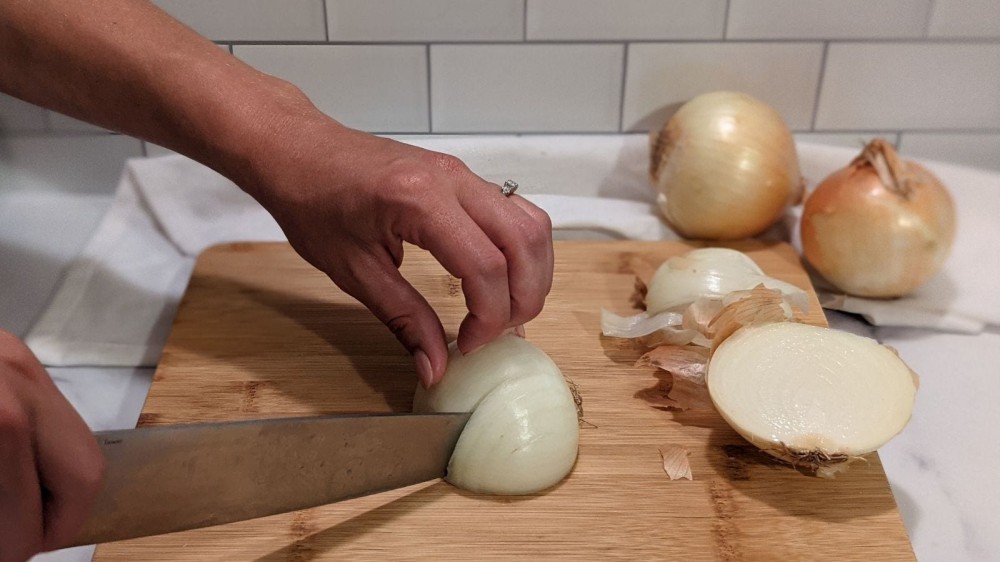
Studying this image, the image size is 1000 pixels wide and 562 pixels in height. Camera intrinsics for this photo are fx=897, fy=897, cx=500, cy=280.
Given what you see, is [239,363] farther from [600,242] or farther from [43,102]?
[600,242]

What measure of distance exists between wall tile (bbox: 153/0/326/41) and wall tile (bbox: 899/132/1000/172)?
2.68ft

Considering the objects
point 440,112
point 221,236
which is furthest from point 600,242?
point 221,236

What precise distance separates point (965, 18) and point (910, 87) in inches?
4.1

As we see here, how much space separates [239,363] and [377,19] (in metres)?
0.48

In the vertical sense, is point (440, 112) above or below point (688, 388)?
above

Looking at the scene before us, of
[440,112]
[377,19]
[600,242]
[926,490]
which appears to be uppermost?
[377,19]

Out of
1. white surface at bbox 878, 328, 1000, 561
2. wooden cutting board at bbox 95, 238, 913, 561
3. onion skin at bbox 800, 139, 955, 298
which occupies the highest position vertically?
onion skin at bbox 800, 139, 955, 298

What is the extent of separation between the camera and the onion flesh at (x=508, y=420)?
0.75 meters

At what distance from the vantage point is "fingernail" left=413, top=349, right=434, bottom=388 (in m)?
0.79

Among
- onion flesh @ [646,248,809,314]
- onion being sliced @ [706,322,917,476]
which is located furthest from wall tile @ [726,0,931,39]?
onion being sliced @ [706,322,917,476]

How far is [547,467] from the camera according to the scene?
760 millimetres

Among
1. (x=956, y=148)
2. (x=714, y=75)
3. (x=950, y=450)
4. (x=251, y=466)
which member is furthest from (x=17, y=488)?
(x=956, y=148)

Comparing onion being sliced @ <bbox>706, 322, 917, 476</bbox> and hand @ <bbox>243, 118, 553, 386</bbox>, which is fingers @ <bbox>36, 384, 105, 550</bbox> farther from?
onion being sliced @ <bbox>706, 322, 917, 476</bbox>

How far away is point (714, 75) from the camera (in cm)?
119
